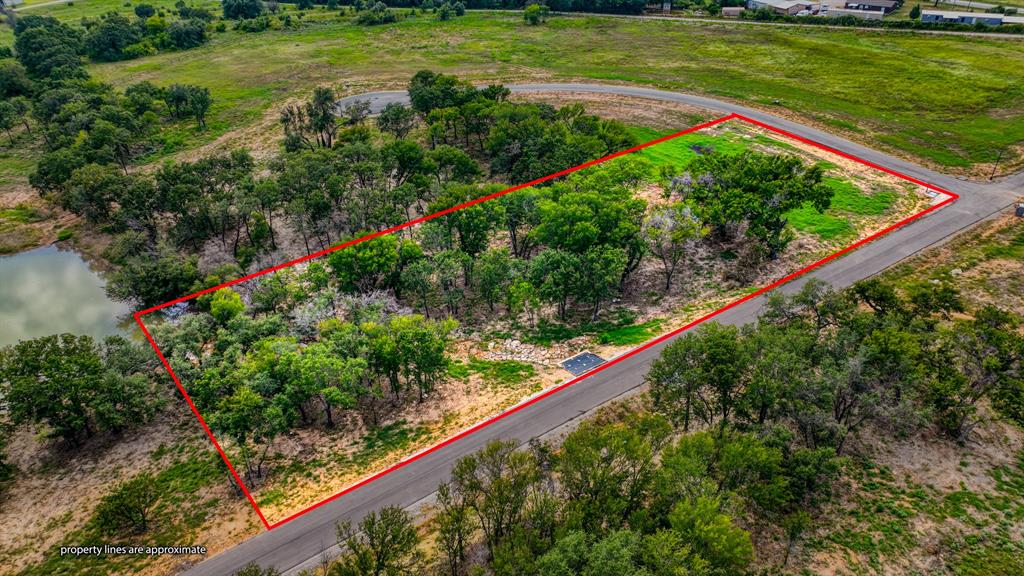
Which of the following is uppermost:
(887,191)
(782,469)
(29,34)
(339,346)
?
(29,34)

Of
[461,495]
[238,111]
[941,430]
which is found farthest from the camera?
[238,111]

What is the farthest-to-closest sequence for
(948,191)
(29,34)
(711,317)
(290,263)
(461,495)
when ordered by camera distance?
(29,34)
(948,191)
(290,263)
(711,317)
(461,495)

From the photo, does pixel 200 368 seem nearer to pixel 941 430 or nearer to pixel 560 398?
pixel 560 398

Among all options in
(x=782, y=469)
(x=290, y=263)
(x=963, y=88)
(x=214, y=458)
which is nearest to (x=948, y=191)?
(x=963, y=88)

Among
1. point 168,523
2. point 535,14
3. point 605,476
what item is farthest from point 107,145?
point 535,14

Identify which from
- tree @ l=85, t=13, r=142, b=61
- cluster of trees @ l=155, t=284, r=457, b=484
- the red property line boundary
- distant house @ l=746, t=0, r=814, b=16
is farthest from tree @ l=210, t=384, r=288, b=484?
distant house @ l=746, t=0, r=814, b=16

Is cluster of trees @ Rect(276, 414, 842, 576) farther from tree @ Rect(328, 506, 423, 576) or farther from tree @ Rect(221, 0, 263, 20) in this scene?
tree @ Rect(221, 0, 263, 20)
